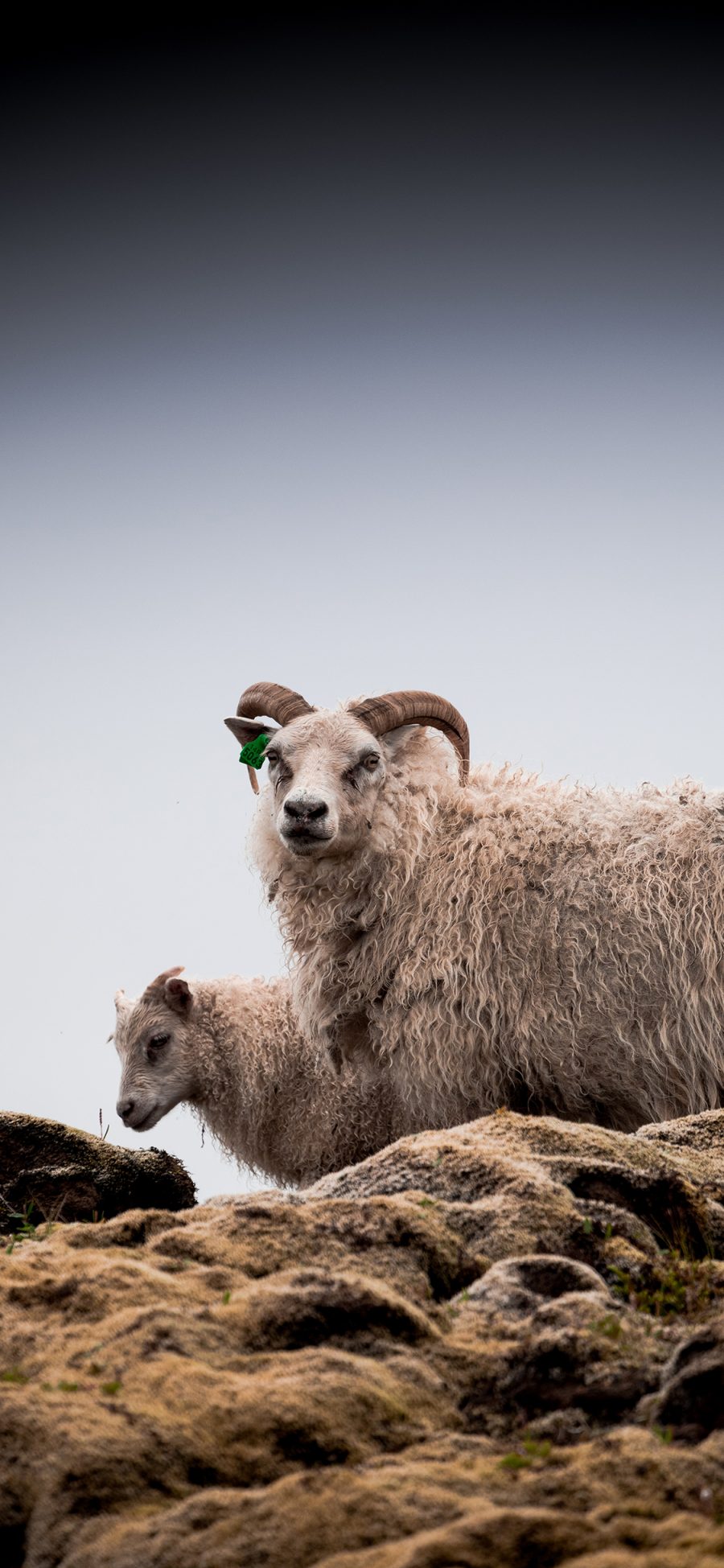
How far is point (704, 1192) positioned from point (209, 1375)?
2334mm

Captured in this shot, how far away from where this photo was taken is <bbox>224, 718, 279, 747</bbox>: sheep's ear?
9367 mm

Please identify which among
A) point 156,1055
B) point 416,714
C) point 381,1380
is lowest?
point 381,1380

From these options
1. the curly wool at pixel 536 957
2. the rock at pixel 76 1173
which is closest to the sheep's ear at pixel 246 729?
the curly wool at pixel 536 957

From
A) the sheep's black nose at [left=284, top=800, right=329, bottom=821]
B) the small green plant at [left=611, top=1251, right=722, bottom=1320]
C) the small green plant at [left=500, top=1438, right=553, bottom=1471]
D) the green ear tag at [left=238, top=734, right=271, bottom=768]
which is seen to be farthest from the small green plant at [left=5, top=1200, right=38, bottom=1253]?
the green ear tag at [left=238, top=734, right=271, bottom=768]

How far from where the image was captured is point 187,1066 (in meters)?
10.4

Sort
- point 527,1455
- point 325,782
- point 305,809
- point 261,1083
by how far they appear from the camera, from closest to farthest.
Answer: point 527,1455, point 305,809, point 325,782, point 261,1083

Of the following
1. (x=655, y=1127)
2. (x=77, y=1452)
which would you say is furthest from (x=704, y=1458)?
(x=655, y=1127)

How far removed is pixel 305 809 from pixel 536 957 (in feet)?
5.54

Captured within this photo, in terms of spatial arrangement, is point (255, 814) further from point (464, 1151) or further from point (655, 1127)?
point (464, 1151)

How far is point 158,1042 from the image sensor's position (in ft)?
34.0

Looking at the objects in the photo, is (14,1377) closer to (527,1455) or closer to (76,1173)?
(527,1455)

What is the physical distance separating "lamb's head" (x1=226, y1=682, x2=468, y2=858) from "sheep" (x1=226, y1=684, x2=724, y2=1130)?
0.02 metres

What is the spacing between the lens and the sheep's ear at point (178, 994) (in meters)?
10.3

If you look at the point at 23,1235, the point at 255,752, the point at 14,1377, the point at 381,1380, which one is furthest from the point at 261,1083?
the point at 381,1380
